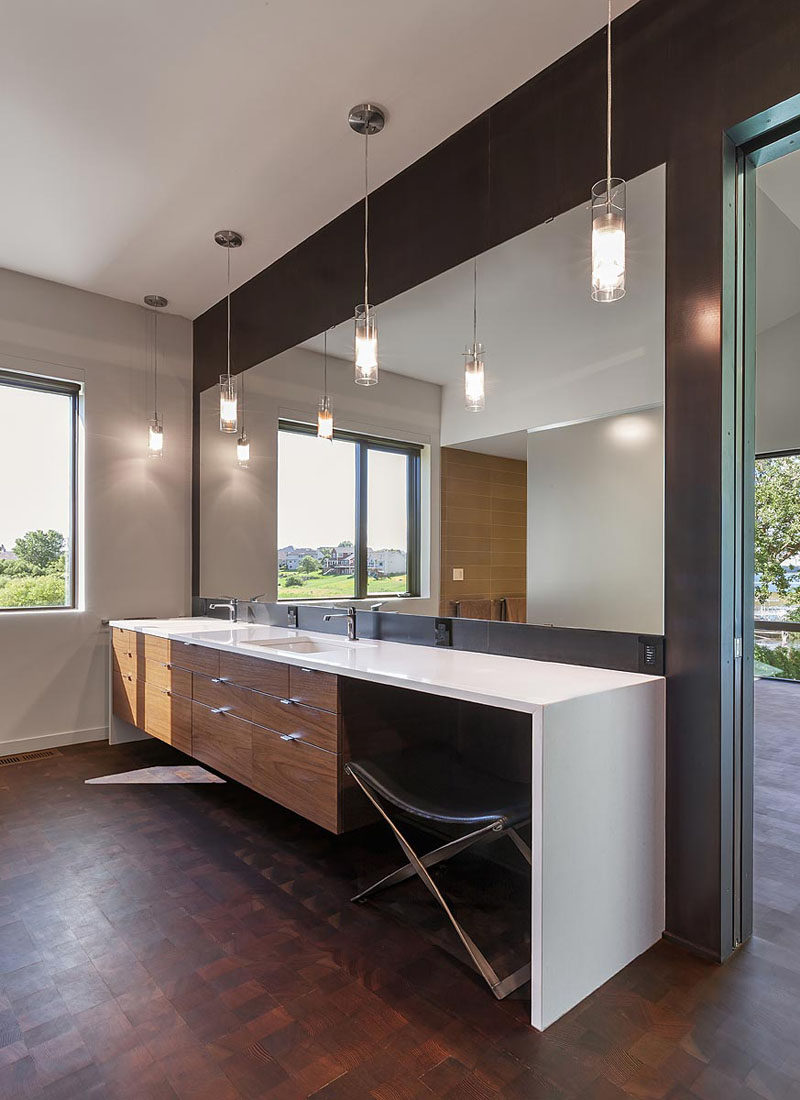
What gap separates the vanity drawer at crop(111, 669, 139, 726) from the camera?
12.6 feet

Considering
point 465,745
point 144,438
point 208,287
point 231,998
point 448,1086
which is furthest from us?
point 144,438

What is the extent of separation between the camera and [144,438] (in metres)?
4.48

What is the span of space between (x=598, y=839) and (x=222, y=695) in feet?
5.68

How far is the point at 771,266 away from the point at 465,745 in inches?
82.9

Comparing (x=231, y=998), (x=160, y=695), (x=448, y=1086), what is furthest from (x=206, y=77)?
(x=448, y=1086)

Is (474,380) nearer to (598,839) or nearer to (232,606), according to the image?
(598,839)

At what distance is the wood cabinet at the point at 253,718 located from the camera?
7.45ft

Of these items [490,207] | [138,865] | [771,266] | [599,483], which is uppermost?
[490,207]

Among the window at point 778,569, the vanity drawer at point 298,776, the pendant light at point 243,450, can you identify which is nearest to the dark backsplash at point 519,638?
the vanity drawer at point 298,776

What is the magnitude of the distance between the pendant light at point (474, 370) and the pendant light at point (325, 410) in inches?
37.8

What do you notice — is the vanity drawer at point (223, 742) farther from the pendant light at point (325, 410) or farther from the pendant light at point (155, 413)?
the pendant light at point (155, 413)

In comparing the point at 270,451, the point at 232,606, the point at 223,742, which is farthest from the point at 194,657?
the point at 270,451

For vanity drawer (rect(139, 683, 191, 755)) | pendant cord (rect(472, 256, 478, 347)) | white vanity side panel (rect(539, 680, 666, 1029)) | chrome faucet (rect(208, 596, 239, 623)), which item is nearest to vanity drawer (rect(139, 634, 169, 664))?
vanity drawer (rect(139, 683, 191, 755))

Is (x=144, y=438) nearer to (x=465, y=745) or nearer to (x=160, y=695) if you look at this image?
(x=160, y=695)
